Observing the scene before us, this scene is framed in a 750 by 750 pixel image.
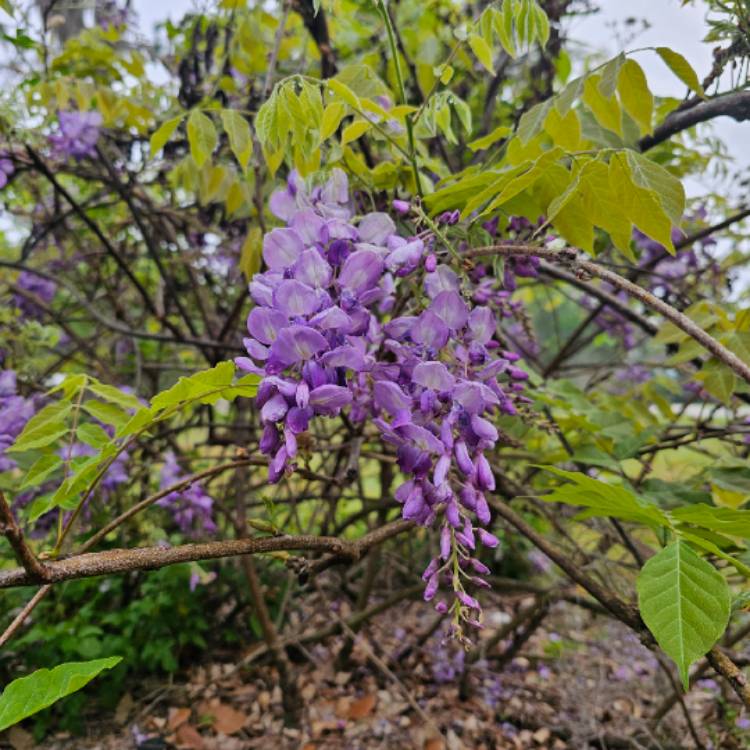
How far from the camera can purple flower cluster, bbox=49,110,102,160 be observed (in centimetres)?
244

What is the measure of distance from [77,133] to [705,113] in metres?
2.17

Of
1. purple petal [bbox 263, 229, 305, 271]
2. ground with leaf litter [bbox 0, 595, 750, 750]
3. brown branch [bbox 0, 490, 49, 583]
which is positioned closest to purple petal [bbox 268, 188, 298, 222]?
purple petal [bbox 263, 229, 305, 271]

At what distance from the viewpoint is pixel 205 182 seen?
5.46 feet

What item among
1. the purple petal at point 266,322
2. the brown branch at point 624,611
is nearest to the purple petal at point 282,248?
the purple petal at point 266,322

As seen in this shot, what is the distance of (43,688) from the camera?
64 centimetres

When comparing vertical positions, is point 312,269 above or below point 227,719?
above

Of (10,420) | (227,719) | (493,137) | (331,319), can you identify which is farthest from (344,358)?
(227,719)

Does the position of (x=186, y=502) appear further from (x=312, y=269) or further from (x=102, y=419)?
(x=312, y=269)

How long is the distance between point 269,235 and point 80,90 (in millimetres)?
1584

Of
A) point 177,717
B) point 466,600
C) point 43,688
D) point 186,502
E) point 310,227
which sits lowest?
point 177,717

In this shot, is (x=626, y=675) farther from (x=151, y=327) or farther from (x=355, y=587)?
(x=151, y=327)

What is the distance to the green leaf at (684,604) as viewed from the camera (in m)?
0.72

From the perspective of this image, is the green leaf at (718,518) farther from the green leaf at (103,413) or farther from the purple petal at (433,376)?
the green leaf at (103,413)

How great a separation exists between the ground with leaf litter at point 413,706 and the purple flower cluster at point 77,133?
77.9 inches
